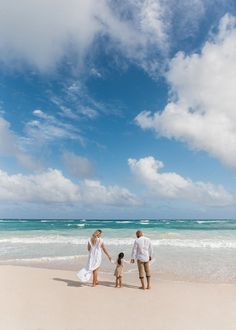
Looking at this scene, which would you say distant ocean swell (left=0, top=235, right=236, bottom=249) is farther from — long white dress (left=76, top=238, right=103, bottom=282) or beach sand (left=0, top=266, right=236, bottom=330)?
long white dress (left=76, top=238, right=103, bottom=282)

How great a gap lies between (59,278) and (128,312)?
12.3 feet

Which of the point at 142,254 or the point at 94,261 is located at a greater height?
the point at 142,254

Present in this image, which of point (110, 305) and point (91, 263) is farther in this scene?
point (91, 263)

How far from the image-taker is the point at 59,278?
9.75 m

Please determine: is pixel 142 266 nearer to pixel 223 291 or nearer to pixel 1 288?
pixel 223 291

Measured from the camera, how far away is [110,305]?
7.12m

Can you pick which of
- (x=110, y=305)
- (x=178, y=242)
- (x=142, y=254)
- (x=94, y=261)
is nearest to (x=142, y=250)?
(x=142, y=254)

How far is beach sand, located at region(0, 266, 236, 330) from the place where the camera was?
19.6 ft

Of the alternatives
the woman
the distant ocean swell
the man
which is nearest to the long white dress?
the woman

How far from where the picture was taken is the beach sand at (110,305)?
19.6 ft

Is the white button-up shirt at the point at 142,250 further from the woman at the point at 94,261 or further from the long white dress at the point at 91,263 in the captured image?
the long white dress at the point at 91,263

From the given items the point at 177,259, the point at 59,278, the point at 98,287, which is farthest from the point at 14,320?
the point at 177,259

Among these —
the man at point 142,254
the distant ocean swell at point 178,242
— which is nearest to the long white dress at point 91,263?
the man at point 142,254

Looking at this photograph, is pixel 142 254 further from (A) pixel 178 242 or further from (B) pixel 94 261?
(A) pixel 178 242
